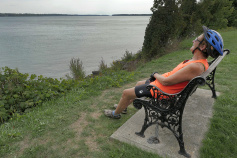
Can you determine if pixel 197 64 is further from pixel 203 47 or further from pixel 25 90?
pixel 25 90

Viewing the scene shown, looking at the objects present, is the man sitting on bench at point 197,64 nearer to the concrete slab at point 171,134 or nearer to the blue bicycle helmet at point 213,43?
the blue bicycle helmet at point 213,43

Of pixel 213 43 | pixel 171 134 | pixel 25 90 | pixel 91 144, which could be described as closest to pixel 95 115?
pixel 91 144

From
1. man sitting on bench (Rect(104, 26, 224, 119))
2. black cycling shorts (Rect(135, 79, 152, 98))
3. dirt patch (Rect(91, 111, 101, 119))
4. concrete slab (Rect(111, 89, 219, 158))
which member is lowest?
dirt patch (Rect(91, 111, 101, 119))

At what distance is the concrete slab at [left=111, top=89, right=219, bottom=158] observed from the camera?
2.64 m

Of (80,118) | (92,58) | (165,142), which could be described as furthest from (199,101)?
(92,58)

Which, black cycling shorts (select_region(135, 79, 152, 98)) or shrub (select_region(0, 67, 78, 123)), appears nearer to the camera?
black cycling shorts (select_region(135, 79, 152, 98))

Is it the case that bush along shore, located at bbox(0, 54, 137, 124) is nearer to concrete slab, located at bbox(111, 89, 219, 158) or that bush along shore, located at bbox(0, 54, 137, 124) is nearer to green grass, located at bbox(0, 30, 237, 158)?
green grass, located at bbox(0, 30, 237, 158)

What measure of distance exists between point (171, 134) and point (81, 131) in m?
1.58

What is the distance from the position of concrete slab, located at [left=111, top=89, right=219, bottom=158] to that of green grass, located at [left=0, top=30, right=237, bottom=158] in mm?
96

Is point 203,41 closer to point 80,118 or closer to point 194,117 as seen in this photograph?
point 194,117

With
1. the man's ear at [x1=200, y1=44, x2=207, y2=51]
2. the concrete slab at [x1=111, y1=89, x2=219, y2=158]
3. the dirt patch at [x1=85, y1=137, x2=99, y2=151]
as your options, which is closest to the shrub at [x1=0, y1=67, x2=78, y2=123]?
the dirt patch at [x1=85, y1=137, x2=99, y2=151]

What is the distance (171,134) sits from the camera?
2.97 metres

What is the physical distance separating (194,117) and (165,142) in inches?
37.5

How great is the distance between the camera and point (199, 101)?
3.99 meters
